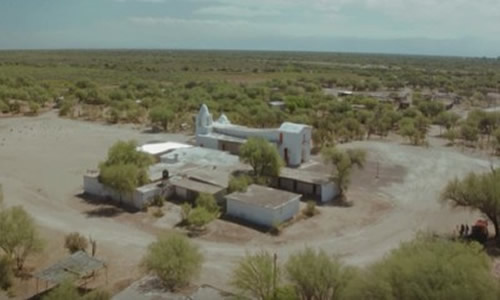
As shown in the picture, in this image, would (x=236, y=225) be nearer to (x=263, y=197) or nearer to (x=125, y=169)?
(x=263, y=197)

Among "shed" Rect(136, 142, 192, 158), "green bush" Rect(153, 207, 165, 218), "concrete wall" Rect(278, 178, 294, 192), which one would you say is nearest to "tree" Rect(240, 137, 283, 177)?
"concrete wall" Rect(278, 178, 294, 192)

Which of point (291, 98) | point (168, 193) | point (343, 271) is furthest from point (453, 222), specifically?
point (291, 98)

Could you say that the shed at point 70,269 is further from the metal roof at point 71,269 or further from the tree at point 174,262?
the tree at point 174,262

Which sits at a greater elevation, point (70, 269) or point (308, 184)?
point (70, 269)

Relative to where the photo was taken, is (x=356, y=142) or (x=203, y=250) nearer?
(x=203, y=250)

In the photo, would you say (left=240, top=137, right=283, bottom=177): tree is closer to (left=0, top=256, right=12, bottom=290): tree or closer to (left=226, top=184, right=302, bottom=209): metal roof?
(left=226, top=184, right=302, bottom=209): metal roof

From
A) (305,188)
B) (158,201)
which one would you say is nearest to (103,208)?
(158,201)

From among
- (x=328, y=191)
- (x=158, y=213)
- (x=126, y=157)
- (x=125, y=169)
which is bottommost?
(x=158, y=213)

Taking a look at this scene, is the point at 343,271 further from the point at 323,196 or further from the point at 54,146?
the point at 54,146
